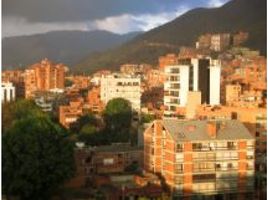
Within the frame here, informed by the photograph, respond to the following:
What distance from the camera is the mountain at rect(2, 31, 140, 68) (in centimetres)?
542

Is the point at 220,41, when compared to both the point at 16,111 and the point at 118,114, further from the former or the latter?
the point at 16,111

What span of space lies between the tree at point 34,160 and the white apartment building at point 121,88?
311cm

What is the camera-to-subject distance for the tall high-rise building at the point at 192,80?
24.5 ft

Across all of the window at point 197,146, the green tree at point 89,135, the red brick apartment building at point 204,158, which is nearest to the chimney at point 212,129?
the red brick apartment building at point 204,158

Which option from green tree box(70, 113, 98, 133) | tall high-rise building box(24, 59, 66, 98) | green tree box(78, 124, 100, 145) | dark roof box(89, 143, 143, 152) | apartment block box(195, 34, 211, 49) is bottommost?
dark roof box(89, 143, 143, 152)

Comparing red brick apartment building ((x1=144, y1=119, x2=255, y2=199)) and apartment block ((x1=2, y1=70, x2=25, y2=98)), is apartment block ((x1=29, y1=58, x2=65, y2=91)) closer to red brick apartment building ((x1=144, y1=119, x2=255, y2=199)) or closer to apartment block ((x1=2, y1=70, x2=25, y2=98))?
apartment block ((x1=2, y1=70, x2=25, y2=98))

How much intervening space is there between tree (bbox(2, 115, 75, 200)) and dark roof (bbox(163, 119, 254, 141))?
914mm

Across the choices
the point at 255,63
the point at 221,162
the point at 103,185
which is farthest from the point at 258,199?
the point at 255,63

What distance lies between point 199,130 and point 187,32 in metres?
1.94

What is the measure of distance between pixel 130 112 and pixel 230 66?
59.8 inches

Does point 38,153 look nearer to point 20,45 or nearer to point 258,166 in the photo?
point 20,45

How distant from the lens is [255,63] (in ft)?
23.1

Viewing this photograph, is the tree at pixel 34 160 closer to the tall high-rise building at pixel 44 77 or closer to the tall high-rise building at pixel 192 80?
the tall high-rise building at pixel 44 77

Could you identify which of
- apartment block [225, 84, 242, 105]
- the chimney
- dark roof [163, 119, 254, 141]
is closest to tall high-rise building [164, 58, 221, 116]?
apartment block [225, 84, 242, 105]
